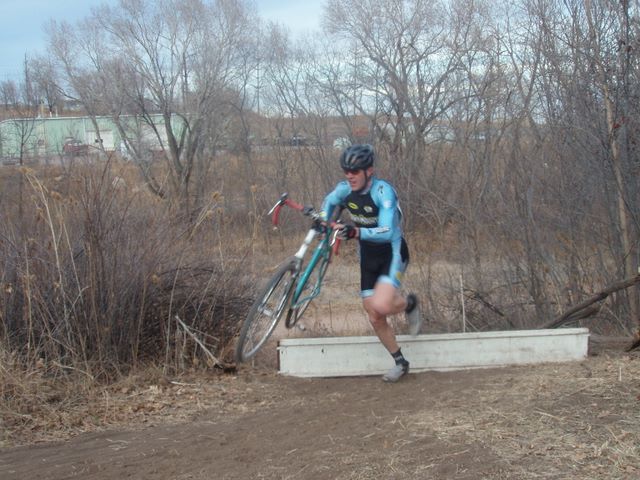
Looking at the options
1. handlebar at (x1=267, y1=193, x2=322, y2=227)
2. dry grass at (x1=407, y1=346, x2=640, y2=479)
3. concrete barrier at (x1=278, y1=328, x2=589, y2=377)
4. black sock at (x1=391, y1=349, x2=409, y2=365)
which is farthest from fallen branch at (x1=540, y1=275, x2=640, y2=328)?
handlebar at (x1=267, y1=193, x2=322, y2=227)

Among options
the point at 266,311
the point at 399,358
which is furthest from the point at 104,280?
the point at 399,358

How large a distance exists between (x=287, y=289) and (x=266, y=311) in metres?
0.25

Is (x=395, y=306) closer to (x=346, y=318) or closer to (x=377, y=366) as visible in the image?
(x=377, y=366)

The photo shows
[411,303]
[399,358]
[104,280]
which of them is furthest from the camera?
[411,303]

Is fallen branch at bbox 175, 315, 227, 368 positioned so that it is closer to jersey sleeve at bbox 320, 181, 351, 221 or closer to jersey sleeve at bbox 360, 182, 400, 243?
jersey sleeve at bbox 320, 181, 351, 221

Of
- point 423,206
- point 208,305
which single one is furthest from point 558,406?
point 423,206

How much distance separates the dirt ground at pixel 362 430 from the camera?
4.15 m

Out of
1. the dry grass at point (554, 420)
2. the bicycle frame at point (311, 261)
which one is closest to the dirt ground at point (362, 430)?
the dry grass at point (554, 420)

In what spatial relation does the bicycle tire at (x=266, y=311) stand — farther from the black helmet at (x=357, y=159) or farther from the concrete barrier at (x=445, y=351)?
the black helmet at (x=357, y=159)

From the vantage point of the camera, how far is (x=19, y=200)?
6.80 meters

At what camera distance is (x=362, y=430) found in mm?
4816

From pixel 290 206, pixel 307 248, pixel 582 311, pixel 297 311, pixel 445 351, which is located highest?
pixel 290 206

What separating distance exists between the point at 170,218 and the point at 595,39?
5.03 metres

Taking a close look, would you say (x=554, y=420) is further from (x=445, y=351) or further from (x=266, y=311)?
(x=266, y=311)
